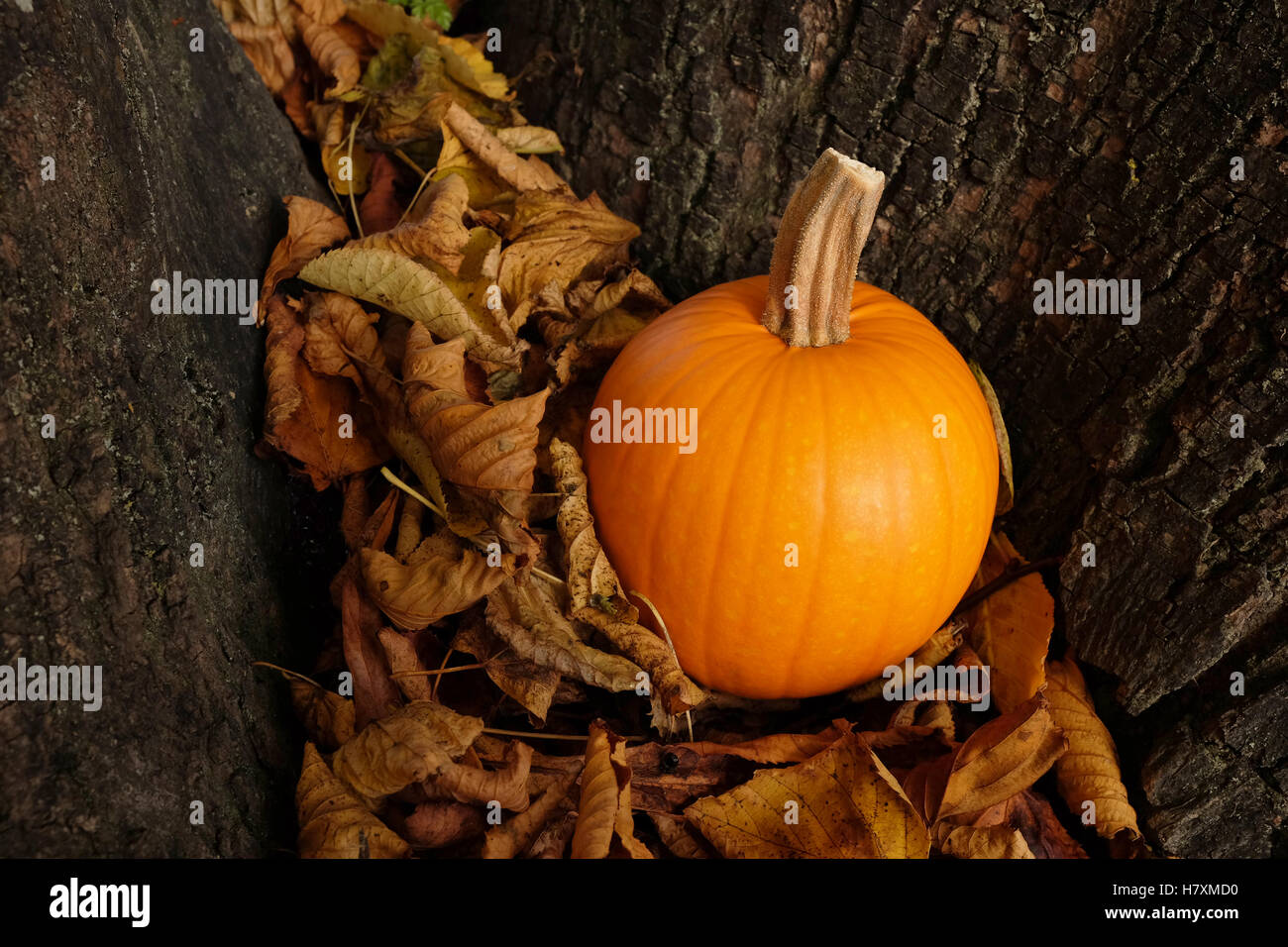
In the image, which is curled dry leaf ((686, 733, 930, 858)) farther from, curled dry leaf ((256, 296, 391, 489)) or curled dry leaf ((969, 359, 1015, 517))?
curled dry leaf ((256, 296, 391, 489))

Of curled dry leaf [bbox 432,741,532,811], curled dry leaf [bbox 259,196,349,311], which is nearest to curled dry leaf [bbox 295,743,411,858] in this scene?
curled dry leaf [bbox 432,741,532,811]

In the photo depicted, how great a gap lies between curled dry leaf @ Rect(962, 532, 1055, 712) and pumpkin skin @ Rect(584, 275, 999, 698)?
6.4 inches

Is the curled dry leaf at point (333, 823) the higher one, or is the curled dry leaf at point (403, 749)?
the curled dry leaf at point (403, 749)

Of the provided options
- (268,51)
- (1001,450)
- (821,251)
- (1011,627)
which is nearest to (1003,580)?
(1011,627)

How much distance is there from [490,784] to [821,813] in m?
0.62

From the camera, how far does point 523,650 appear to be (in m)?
1.90

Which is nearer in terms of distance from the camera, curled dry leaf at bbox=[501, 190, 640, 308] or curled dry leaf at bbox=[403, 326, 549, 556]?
curled dry leaf at bbox=[403, 326, 549, 556]

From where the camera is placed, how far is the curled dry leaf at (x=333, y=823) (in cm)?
166

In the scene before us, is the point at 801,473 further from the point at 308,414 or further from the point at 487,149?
the point at 487,149

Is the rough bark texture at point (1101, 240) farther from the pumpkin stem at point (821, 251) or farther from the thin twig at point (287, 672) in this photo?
the thin twig at point (287, 672)

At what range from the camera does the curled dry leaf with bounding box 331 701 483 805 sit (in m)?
1.71

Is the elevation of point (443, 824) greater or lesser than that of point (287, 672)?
lesser

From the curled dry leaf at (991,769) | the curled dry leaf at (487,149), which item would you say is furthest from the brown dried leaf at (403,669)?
the curled dry leaf at (487,149)

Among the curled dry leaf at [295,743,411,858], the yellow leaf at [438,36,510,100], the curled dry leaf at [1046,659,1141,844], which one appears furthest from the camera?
the yellow leaf at [438,36,510,100]
